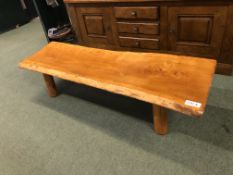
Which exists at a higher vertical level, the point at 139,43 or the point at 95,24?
the point at 95,24

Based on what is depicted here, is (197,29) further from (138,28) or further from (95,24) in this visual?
(95,24)

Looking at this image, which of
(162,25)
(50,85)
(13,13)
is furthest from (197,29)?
(13,13)

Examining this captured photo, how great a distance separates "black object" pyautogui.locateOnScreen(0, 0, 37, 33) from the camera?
3.97 meters

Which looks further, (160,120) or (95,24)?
(95,24)

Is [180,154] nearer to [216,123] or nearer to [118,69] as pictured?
[216,123]

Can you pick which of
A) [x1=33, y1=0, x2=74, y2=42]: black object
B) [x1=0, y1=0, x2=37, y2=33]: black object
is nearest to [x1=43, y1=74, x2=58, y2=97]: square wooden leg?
[x1=33, y1=0, x2=74, y2=42]: black object

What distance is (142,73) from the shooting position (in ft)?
4.36

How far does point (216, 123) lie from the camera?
1476 millimetres

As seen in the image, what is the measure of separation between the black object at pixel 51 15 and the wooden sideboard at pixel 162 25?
1.93 feet

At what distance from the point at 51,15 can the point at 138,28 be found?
4.92 ft

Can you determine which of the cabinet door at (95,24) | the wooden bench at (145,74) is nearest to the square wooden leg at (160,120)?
the wooden bench at (145,74)

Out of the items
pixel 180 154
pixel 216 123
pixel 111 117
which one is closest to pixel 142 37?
pixel 111 117

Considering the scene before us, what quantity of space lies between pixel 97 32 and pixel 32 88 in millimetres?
981

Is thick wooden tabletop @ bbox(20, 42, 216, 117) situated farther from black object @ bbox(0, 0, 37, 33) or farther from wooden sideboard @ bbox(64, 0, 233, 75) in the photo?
black object @ bbox(0, 0, 37, 33)
